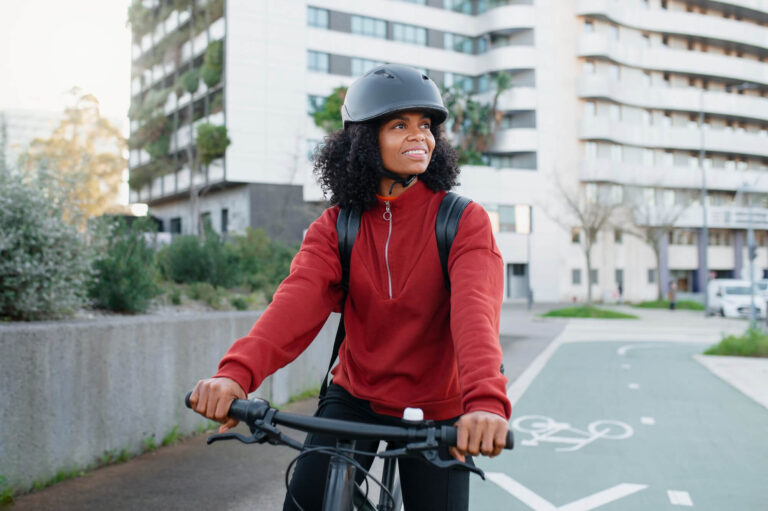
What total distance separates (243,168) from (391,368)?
39411 millimetres

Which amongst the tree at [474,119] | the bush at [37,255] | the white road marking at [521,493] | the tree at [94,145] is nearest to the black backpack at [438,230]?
the white road marking at [521,493]

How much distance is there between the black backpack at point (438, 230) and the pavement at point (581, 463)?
2.63 metres

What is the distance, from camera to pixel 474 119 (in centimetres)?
4747

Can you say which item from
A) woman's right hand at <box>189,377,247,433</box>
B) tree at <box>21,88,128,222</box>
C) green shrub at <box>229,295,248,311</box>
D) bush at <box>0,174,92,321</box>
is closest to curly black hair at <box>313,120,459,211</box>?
woman's right hand at <box>189,377,247,433</box>

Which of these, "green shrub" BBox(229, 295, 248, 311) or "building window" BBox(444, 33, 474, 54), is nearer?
"green shrub" BBox(229, 295, 248, 311)

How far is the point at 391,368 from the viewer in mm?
2314

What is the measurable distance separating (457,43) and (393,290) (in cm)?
5007

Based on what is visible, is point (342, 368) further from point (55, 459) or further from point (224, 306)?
point (224, 306)

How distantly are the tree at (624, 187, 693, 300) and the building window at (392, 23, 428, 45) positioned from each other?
17.4m

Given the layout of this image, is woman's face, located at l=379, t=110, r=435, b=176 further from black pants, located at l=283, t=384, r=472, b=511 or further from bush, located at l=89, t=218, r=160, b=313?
bush, located at l=89, t=218, r=160, b=313

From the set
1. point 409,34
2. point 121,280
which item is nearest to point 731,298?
point 409,34

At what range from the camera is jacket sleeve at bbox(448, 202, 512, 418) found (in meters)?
1.82

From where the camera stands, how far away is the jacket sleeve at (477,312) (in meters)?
1.82

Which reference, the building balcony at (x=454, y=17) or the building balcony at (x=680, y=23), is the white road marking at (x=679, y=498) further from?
the building balcony at (x=680, y=23)
